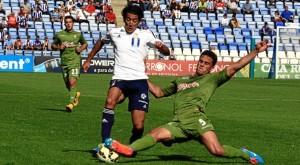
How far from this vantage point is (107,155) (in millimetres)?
10797

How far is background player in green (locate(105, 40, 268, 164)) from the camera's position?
436 inches

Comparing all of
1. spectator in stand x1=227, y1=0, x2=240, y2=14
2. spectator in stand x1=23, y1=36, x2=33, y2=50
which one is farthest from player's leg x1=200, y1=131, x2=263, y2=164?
spectator in stand x1=227, y1=0, x2=240, y2=14

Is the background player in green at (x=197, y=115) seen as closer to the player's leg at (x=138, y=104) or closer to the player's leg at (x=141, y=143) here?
the player's leg at (x=141, y=143)

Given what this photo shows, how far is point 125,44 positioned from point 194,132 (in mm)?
1902

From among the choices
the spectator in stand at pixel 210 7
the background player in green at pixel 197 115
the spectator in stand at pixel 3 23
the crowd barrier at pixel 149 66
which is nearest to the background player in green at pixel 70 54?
the background player in green at pixel 197 115

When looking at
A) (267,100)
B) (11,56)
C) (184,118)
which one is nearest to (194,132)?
(184,118)

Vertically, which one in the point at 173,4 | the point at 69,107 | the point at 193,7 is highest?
the point at 69,107

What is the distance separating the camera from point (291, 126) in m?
18.3

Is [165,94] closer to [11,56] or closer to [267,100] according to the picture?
[267,100]

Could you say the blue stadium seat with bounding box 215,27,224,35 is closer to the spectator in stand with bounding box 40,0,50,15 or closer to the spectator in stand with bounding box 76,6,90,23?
the spectator in stand with bounding box 76,6,90,23

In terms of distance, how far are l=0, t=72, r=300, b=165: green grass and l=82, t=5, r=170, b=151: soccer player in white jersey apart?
648 mm

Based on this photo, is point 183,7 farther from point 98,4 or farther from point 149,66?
point 149,66

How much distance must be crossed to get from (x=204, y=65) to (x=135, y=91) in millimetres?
1287

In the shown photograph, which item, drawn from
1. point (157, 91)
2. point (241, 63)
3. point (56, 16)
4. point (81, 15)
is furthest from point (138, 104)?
point (81, 15)
